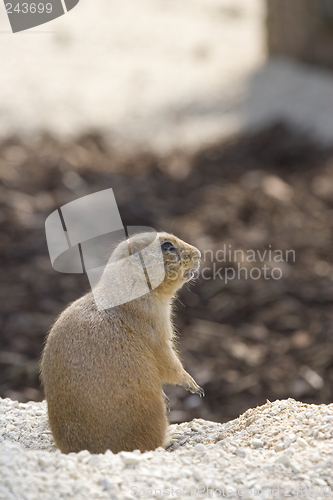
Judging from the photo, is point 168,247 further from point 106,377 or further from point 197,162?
point 197,162

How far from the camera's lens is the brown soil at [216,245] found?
775 centimetres

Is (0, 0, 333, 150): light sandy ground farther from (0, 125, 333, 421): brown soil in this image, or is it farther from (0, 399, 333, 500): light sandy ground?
(0, 399, 333, 500): light sandy ground

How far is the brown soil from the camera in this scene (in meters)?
7.75

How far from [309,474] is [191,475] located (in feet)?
2.19

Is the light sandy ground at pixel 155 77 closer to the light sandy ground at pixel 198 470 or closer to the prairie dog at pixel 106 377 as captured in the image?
the prairie dog at pixel 106 377

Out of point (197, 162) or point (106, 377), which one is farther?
point (197, 162)

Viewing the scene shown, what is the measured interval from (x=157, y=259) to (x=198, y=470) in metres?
1.64

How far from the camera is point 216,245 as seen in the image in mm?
9680

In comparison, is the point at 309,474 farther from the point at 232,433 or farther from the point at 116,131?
the point at 116,131

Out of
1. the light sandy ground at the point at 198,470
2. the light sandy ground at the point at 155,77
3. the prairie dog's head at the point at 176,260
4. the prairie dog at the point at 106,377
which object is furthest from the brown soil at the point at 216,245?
the light sandy ground at the point at 198,470

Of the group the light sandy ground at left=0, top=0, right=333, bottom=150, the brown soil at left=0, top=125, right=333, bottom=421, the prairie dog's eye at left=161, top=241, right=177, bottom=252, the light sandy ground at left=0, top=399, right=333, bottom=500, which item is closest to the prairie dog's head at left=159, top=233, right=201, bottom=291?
the prairie dog's eye at left=161, top=241, right=177, bottom=252

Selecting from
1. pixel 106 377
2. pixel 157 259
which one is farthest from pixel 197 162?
pixel 106 377

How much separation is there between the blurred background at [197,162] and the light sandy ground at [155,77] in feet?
0.16

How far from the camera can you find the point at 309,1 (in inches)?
526
